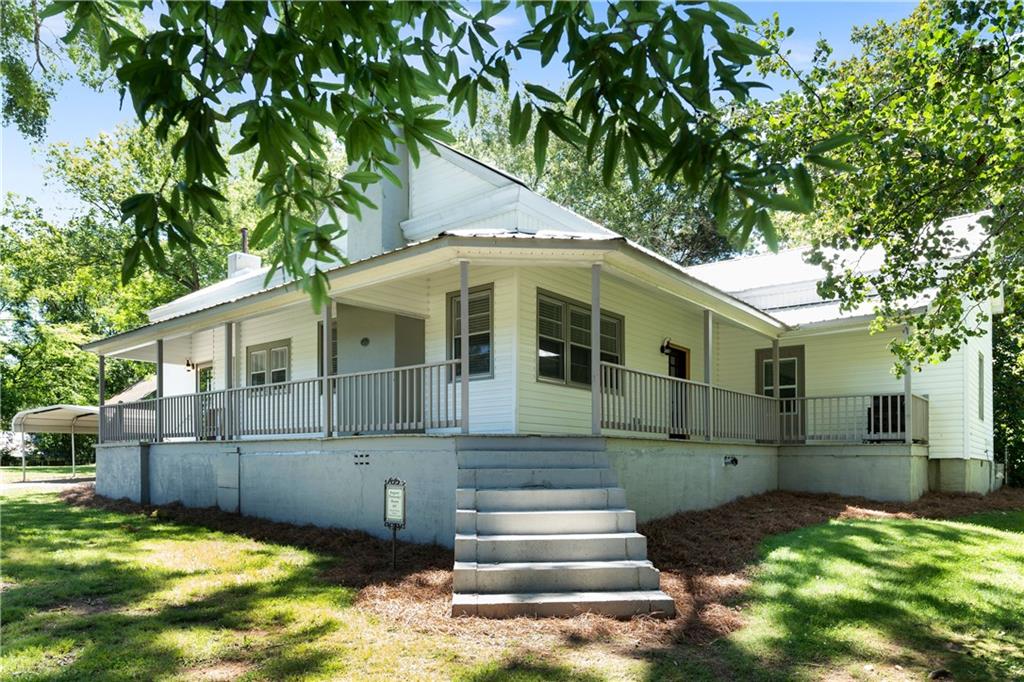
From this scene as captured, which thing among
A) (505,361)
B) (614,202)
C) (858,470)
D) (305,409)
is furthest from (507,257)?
(614,202)

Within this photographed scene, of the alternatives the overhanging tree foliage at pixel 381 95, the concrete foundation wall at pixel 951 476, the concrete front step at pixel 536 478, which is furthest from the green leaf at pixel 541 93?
the concrete foundation wall at pixel 951 476

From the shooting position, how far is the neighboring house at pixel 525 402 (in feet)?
30.1

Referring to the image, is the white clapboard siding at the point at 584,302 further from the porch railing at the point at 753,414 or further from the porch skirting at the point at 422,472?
the porch skirting at the point at 422,472

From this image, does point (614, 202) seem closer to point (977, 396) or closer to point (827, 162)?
point (977, 396)

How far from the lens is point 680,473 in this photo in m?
12.4

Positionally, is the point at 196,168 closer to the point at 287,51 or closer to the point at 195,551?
the point at 287,51

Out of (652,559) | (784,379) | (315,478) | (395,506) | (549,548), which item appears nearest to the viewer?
(549,548)

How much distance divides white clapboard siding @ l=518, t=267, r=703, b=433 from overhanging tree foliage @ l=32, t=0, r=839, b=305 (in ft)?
29.3

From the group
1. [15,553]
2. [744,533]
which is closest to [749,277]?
[744,533]

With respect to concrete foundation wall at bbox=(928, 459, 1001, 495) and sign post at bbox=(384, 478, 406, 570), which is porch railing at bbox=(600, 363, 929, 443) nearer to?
concrete foundation wall at bbox=(928, 459, 1001, 495)

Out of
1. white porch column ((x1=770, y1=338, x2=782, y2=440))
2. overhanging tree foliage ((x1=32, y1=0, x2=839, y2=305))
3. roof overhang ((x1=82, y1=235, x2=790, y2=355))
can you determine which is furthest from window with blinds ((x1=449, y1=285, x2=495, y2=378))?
overhanging tree foliage ((x1=32, y1=0, x2=839, y2=305))

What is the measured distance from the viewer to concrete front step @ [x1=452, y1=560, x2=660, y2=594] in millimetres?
7609

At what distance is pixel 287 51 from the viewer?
3.24 m

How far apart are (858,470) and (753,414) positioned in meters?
2.27
